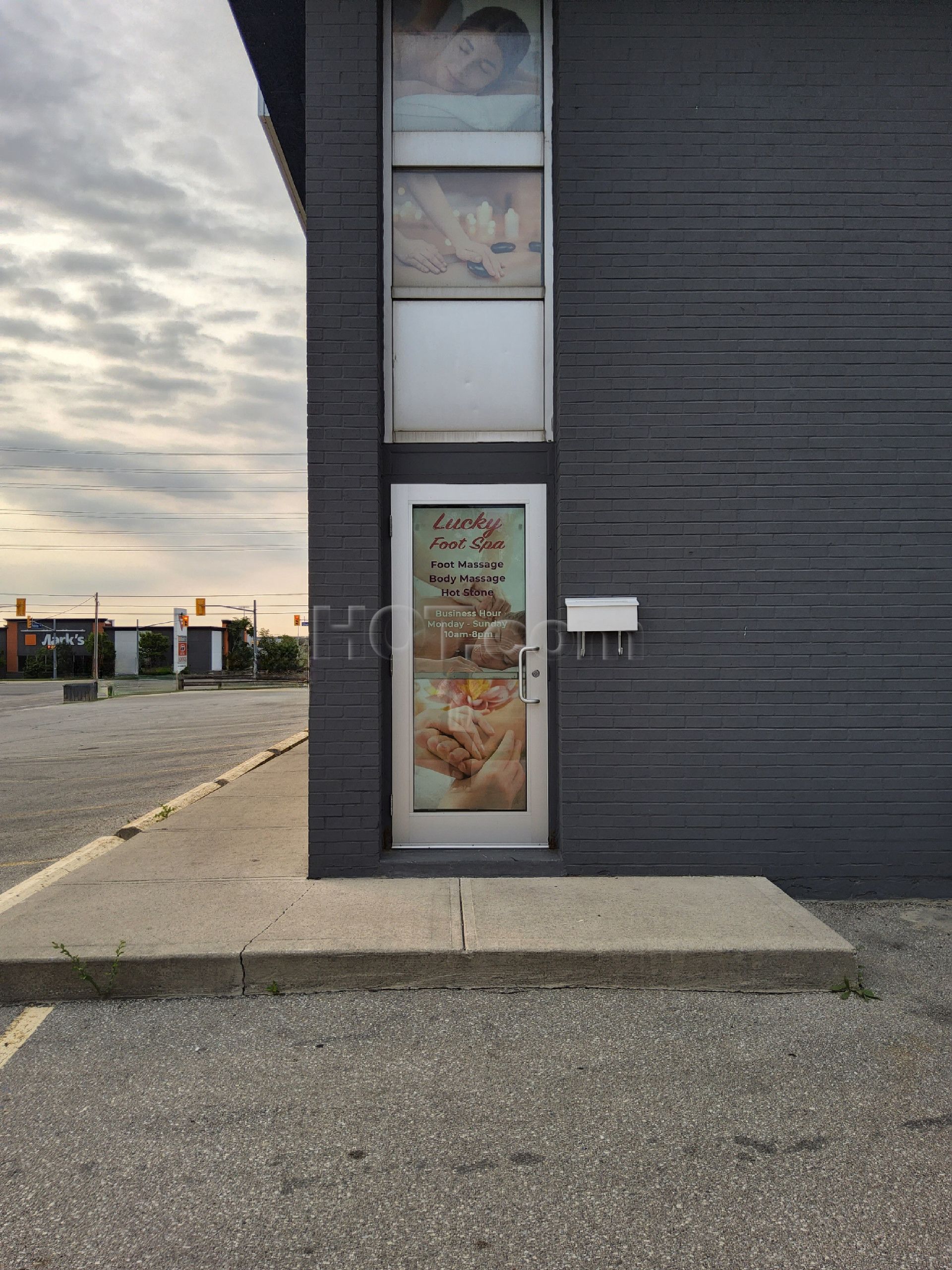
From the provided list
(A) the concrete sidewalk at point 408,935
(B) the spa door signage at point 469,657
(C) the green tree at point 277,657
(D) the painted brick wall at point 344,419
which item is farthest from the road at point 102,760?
(C) the green tree at point 277,657

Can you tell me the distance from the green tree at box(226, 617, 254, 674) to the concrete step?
61167 mm

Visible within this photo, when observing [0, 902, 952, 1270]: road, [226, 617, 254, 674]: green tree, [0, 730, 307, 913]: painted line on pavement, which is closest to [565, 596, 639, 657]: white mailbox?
[0, 902, 952, 1270]: road

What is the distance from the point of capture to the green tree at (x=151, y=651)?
8425 centimetres

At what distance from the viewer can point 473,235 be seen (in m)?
5.84

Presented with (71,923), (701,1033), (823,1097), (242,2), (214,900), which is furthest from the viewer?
(242,2)

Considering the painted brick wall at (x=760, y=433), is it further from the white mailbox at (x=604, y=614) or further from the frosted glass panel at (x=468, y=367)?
the frosted glass panel at (x=468, y=367)

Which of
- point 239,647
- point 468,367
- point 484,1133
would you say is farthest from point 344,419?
point 239,647

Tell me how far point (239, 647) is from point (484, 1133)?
74356 millimetres

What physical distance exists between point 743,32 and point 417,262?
8.40 ft

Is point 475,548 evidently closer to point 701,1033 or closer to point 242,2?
point 701,1033

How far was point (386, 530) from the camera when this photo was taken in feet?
18.9

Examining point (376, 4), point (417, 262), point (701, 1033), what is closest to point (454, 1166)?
point (701, 1033)

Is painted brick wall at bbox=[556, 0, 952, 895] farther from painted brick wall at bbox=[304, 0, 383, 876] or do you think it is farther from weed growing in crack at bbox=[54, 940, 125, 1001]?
weed growing in crack at bbox=[54, 940, 125, 1001]

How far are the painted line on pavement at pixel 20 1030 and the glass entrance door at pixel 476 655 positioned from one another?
2.46m
